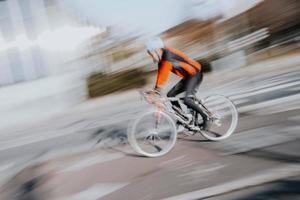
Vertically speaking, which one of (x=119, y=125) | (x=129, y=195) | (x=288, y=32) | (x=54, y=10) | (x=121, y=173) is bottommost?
(x=129, y=195)

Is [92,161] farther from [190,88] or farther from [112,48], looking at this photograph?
[112,48]

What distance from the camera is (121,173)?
259 inches

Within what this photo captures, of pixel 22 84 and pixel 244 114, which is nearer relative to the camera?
pixel 244 114

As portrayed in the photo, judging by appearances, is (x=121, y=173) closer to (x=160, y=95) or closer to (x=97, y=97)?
(x=160, y=95)

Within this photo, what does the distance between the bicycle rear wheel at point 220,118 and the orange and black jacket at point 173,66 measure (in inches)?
21.6

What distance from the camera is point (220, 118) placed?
7312 millimetres

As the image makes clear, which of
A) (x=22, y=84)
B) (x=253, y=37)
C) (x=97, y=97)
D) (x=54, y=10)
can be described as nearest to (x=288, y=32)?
(x=253, y=37)

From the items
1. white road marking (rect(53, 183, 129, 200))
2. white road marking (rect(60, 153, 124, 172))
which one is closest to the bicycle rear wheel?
white road marking (rect(60, 153, 124, 172))

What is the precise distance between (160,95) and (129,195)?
172 centimetres

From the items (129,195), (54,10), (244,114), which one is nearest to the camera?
(129,195)

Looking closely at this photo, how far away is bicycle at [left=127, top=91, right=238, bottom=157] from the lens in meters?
6.98

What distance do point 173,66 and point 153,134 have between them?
3.39ft

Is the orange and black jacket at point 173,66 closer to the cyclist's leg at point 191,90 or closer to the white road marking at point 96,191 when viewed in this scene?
the cyclist's leg at point 191,90

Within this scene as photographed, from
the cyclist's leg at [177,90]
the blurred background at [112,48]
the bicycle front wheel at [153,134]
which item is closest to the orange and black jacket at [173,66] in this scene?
the cyclist's leg at [177,90]
